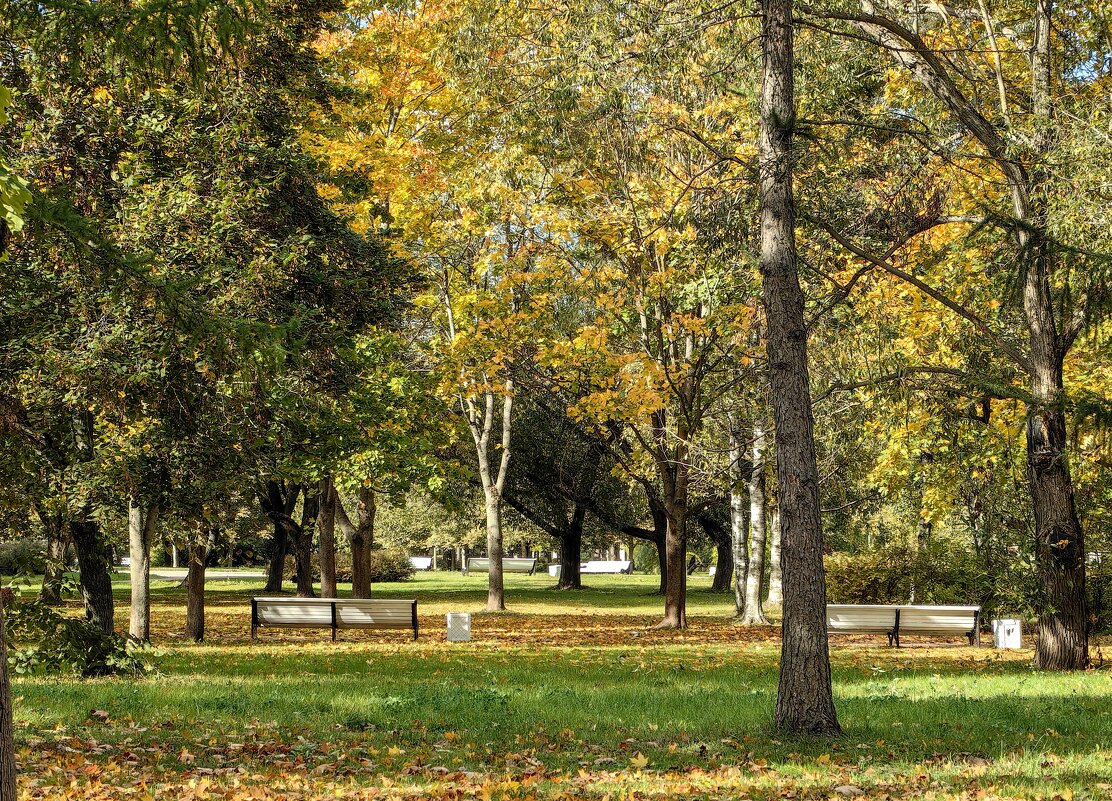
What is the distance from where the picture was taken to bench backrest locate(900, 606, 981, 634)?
60.1 ft

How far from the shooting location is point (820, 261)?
527 inches

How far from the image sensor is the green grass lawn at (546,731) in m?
6.64

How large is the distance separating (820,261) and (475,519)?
38935 millimetres

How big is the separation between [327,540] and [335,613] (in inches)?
210

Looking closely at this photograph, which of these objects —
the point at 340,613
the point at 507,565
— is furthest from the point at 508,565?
the point at 340,613

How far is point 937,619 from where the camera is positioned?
18562 millimetres

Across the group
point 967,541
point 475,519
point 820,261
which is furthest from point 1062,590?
point 475,519

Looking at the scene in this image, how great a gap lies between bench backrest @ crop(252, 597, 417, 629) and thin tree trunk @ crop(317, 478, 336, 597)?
412 centimetres

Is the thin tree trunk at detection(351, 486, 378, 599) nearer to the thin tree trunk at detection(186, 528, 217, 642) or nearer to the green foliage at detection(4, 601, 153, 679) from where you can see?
the thin tree trunk at detection(186, 528, 217, 642)

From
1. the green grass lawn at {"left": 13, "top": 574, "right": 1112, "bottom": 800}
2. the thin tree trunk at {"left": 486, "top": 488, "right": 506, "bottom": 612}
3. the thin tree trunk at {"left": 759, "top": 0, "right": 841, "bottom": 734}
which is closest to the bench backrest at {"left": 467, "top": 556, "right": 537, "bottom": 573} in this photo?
the thin tree trunk at {"left": 486, "top": 488, "right": 506, "bottom": 612}

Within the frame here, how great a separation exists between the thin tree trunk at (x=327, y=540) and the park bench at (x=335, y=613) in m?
4.12

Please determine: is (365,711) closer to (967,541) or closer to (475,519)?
(967,541)

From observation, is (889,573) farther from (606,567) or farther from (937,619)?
(606,567)

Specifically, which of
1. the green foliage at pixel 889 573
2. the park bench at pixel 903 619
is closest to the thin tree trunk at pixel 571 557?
the green foliage at pixel 889 573
